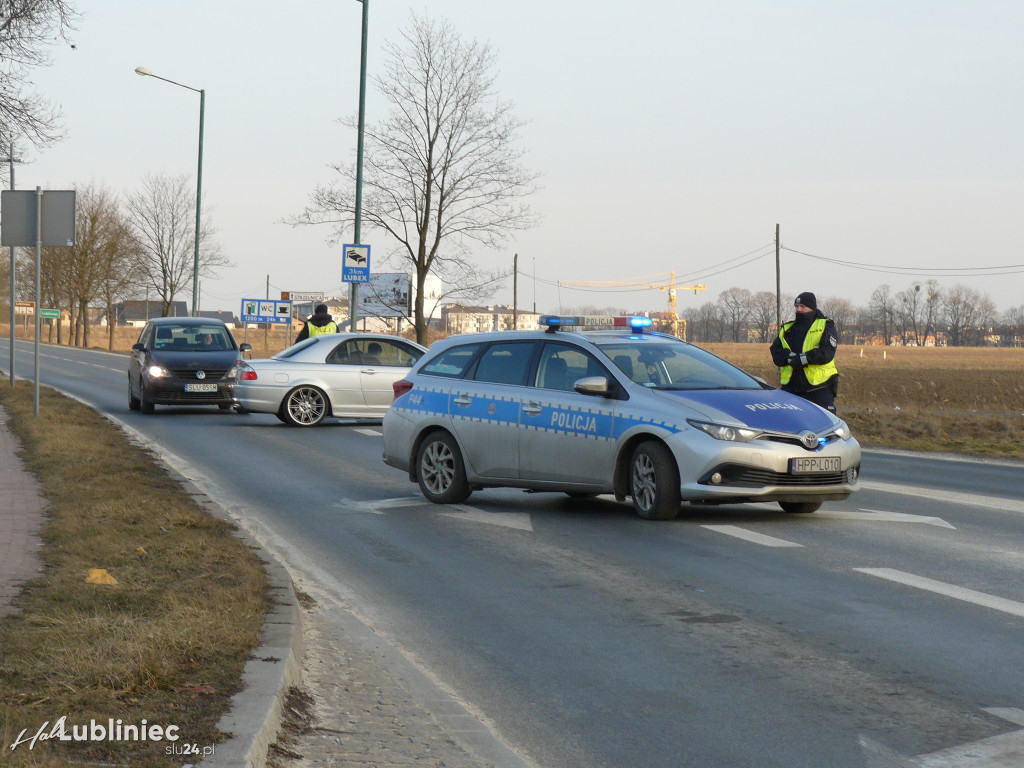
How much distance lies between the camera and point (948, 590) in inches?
Answer: 299

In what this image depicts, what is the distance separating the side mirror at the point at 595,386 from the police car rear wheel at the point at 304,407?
34.6ft

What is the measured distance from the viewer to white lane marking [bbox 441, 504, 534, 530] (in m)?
10.5

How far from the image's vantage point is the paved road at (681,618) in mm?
4938

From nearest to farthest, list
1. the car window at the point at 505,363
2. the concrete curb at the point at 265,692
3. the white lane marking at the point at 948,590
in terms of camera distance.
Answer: the concrete curb at the point at 265,692
the white lane marking at the point at 948,590
the car window at the point at 505,363

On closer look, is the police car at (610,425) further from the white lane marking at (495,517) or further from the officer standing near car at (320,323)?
the officer standing near car at (320,323)

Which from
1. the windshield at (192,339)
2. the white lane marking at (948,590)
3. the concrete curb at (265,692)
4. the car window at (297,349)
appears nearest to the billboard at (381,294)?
the windshield at (192,339)

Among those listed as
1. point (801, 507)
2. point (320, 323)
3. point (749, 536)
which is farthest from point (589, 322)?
point (320, 323)

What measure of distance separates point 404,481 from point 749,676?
8113mm

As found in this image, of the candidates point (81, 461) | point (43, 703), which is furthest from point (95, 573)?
point (81, 461)

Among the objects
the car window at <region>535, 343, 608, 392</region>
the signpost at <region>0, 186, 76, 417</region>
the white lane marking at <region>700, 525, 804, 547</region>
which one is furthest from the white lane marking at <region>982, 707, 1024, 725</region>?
the signpost at <region>0, 186, 76, 417</region>

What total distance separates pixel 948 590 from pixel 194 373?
16812 mm

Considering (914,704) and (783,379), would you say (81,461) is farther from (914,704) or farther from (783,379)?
(914,704)

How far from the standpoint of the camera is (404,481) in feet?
44.4

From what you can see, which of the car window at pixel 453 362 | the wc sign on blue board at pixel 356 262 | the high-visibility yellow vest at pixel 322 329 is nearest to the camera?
the car window at pixel 453 362
